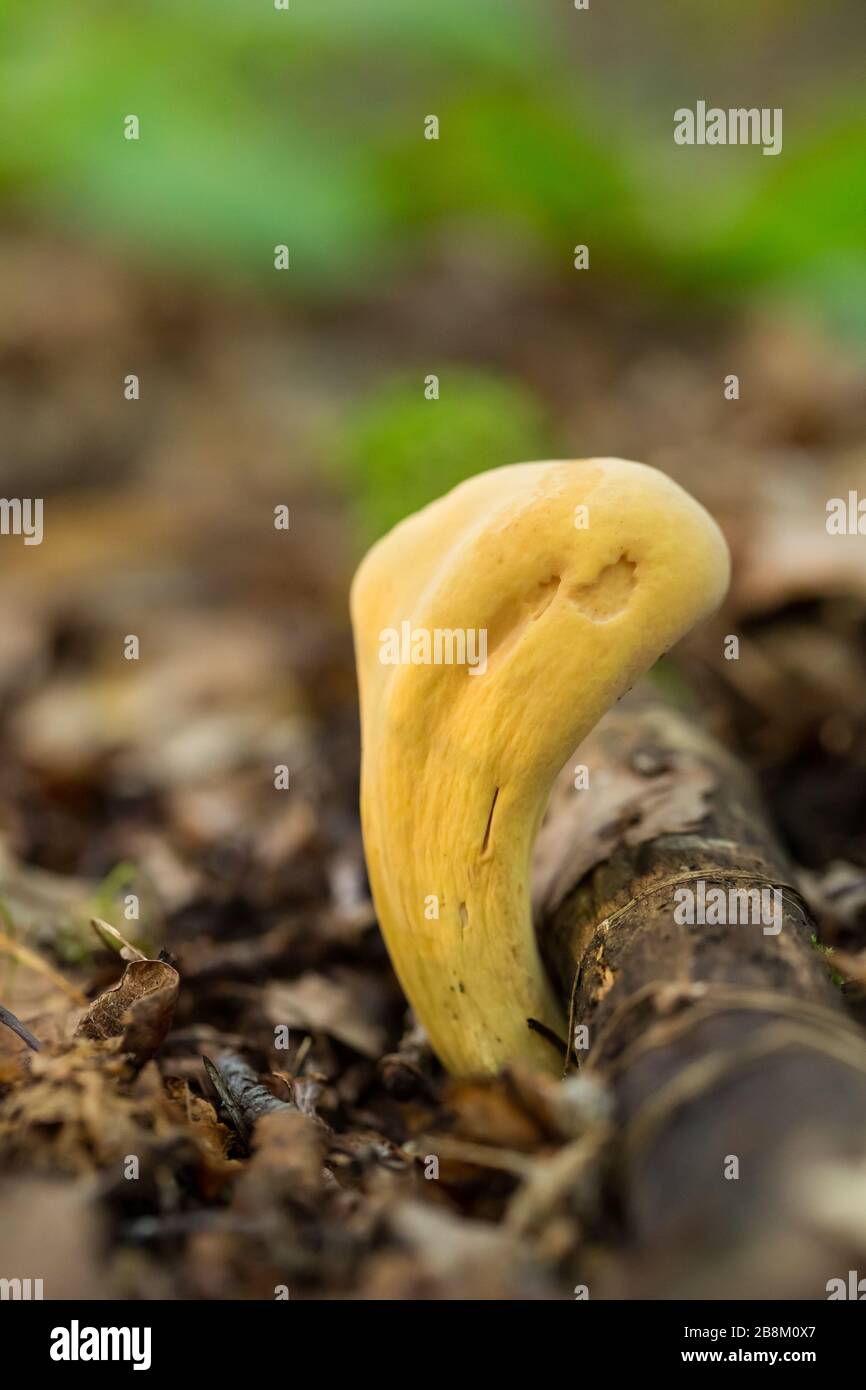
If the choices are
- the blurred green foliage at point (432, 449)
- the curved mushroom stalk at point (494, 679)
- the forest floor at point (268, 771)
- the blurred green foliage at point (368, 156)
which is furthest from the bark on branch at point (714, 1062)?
the blurred green foliage at point (368, 156)

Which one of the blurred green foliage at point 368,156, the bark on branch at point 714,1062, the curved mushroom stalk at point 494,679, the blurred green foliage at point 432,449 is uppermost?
the blurred green foliage at point 368,156

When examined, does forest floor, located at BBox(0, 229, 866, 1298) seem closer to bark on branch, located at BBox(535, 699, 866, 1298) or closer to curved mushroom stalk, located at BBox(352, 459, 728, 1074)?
bark on branch, located at BBox(535, 699, 866, 1298)

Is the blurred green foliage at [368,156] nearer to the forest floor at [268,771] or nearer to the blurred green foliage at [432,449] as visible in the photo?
the forest floor at [268,771]

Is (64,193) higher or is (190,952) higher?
(64,193)
